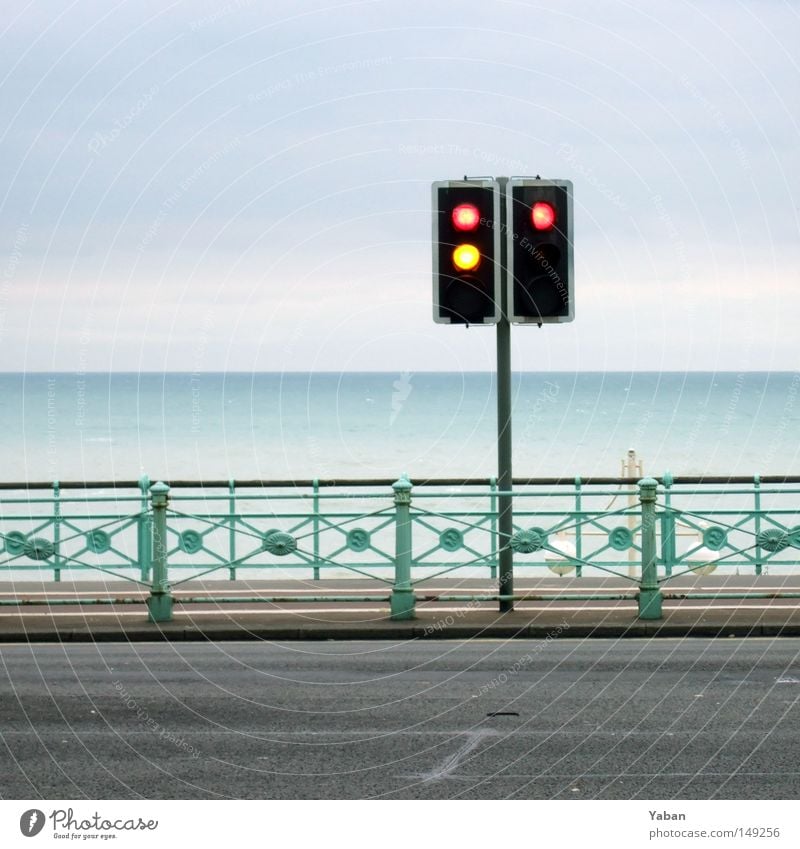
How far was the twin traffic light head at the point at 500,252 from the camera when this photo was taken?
13.5 m

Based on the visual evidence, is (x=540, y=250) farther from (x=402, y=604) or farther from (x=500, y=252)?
(x=402, y=604)

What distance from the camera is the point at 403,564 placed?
14438 mm

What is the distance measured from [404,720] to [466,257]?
16.5 feet

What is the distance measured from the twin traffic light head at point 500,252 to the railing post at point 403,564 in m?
1.96

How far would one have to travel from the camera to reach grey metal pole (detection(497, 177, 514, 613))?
541 inches

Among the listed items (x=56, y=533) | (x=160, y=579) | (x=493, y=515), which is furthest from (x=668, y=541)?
(x=56, y=533)

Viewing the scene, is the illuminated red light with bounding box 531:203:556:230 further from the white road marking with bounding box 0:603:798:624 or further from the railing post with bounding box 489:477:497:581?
the white road marking with bounding box 0:603:798:624

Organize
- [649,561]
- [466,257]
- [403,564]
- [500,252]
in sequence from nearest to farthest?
1. [466,257]
2. [500,252]
3. [649,561]
4. [403,564]

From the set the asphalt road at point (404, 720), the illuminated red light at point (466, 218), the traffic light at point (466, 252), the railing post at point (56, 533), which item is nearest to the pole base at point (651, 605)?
the asphalt road at point (404, 720)

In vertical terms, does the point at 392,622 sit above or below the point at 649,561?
below

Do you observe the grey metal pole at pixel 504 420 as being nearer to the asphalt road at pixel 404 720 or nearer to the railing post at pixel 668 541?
the asphalt road at pixel 404 720

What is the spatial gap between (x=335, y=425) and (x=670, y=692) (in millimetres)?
123668

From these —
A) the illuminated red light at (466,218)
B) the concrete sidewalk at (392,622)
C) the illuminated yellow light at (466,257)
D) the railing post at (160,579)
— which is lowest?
the concrete sidewalk at (392,622)

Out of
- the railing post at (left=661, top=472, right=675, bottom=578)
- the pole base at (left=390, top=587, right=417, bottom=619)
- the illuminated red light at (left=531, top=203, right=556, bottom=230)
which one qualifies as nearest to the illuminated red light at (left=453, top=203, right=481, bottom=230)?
the illuminated red light at (left=531, top=203, right=556, bottom=230)
